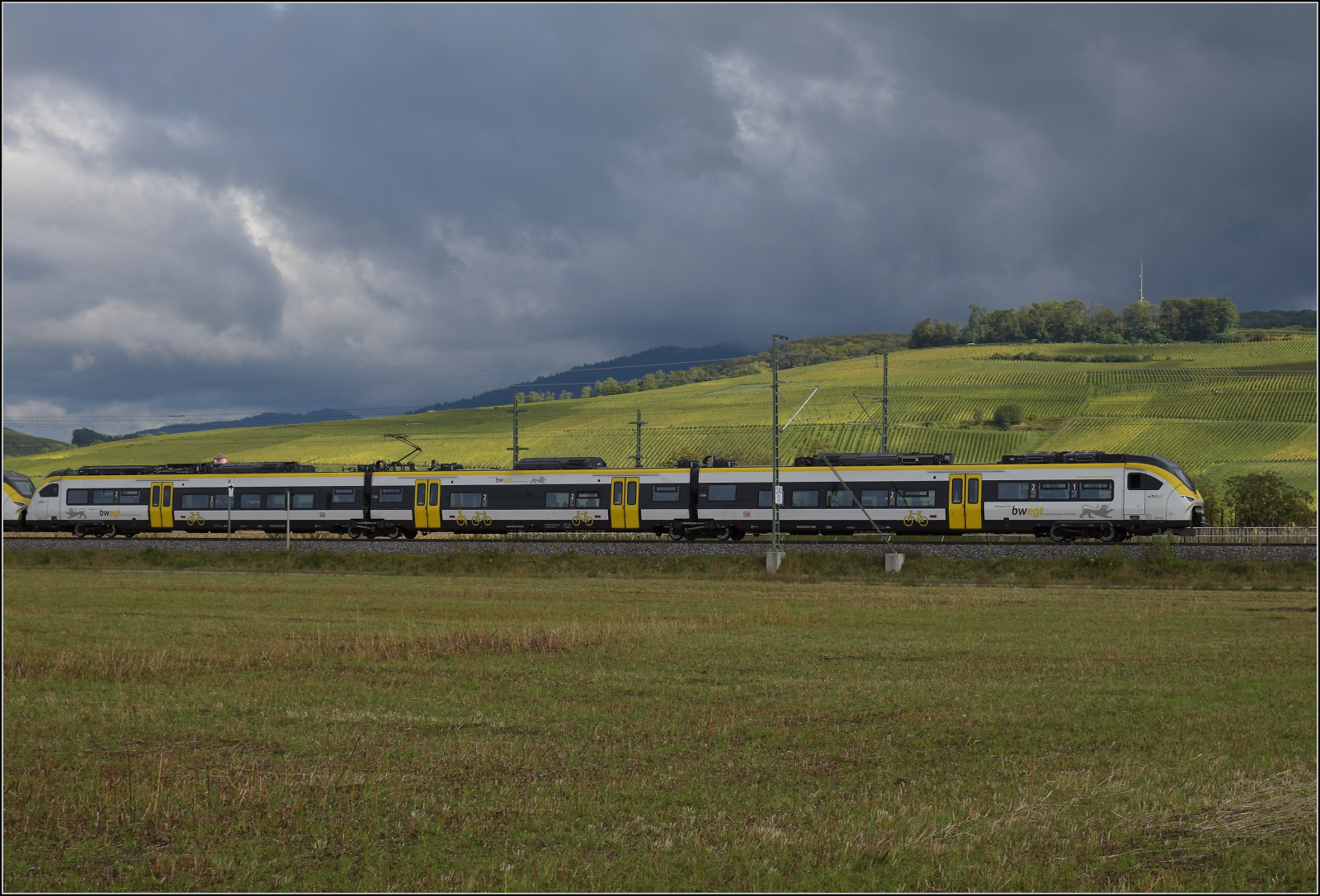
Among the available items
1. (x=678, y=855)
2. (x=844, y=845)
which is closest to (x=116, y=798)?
(x=678, y=855)

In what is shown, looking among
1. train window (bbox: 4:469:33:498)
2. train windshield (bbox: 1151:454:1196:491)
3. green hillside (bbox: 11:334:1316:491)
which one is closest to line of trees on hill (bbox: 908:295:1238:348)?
green hillside (bbox: 11:334:1316:491)

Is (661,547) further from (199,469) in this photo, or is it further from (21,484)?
(21,484)

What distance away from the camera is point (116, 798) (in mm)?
11008

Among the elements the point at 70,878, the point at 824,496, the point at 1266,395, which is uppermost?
the point at 1266,395

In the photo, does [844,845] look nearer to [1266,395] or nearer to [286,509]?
[286,509]

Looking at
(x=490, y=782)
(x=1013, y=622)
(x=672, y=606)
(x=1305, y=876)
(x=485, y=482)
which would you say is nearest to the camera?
(x=1305, y=876)

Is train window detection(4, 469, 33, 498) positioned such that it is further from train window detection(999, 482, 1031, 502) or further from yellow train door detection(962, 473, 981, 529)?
train window detection(999, 482, 1031, 502)

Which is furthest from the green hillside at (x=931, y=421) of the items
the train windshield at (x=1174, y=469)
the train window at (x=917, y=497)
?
the train windshield at (x=1174, y=469)

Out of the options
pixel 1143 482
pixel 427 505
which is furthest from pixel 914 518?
pixel 427 505

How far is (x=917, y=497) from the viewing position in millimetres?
48281

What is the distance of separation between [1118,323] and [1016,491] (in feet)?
510

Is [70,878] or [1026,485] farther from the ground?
[1026,485]

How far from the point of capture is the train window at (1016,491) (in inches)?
1837

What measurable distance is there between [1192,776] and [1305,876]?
116 inches
